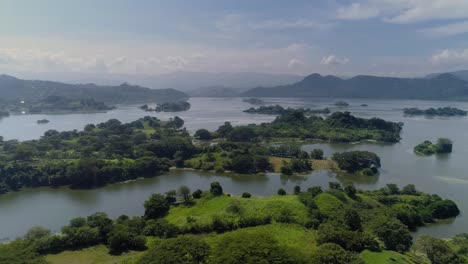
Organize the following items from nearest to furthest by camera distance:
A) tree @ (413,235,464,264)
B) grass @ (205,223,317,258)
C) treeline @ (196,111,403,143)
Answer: tree @ (413,235,464,264)
grass @ (205,223,317,258)
treeline @ (196,111,403,143)

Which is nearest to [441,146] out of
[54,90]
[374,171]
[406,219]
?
[374,171]

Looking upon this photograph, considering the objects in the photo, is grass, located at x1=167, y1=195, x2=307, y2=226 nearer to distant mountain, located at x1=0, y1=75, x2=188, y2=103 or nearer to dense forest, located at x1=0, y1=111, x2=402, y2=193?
dense forest, located at x1=0, y1=111, x2=402, y2=193

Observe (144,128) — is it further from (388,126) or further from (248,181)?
(388,126)

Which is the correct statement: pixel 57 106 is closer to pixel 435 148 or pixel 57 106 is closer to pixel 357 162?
pixel 357 162

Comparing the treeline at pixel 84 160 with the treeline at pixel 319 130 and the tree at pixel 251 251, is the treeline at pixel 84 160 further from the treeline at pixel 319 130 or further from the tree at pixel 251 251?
the tree at pixel 251 251

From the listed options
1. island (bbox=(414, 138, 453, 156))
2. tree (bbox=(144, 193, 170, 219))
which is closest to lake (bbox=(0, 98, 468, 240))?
island (bbox=(414, 138, 453, 156))
